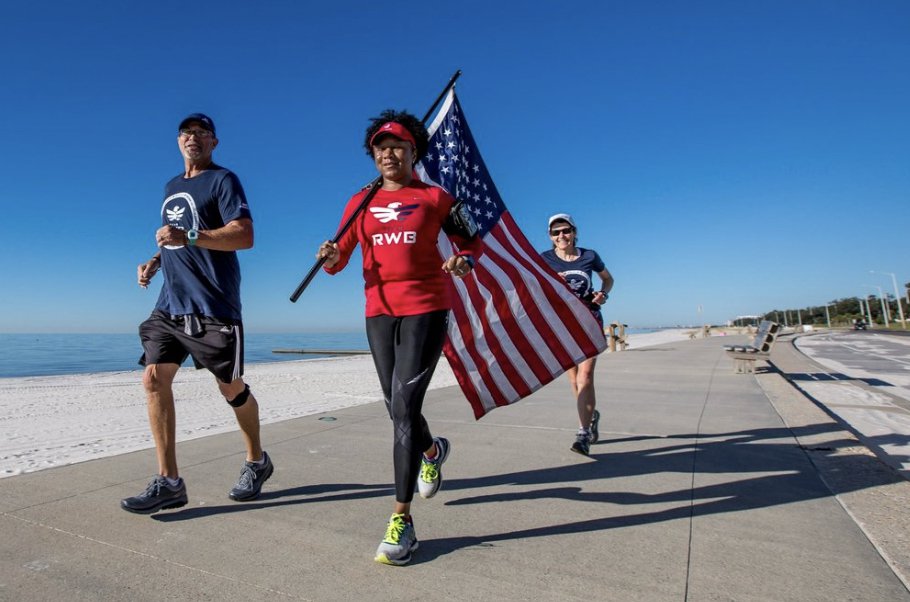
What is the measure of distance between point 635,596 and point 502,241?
2678 mm

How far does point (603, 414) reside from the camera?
5582mm

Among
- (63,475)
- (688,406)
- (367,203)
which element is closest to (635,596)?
(367,203)

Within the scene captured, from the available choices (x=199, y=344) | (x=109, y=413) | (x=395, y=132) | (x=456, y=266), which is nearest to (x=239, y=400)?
(x=199, y=344)

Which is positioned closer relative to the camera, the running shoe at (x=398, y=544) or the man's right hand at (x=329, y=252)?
the running shoe at (x=398, y=544)

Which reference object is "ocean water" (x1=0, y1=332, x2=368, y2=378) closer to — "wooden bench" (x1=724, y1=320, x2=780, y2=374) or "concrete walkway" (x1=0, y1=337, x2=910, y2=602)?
"concrete walkway" (x1=0, y1=337, x2=910, y2=602)

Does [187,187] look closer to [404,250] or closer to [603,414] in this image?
[404,250]

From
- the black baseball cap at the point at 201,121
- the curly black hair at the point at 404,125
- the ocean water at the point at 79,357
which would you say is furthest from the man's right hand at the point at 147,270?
the ocean water at the point at 79,357

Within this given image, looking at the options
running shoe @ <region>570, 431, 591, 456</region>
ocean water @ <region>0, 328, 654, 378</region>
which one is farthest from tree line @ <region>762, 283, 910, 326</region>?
running shoe @ <region>570, 431, 591, 456</region>

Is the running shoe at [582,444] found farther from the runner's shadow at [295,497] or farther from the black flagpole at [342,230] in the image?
the black flagpole at [342,230]

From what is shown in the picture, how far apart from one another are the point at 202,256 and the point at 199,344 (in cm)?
47

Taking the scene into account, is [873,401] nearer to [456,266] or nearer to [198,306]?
[456,266]

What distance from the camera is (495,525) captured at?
7.88 ft

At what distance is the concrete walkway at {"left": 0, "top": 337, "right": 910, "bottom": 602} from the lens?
1793mm

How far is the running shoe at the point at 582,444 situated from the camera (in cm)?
375
